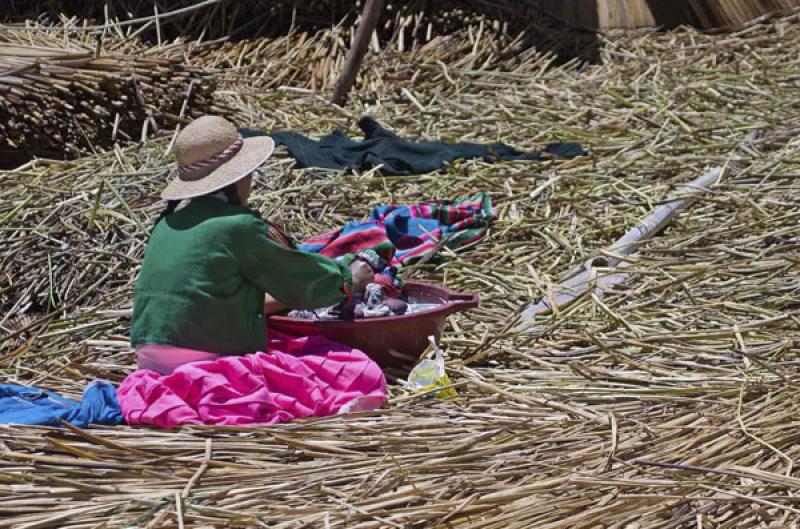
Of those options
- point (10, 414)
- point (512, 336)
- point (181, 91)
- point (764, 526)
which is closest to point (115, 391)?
point (10, 414)

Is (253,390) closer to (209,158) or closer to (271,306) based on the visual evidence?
(271,306)

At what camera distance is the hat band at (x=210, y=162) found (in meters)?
3.43

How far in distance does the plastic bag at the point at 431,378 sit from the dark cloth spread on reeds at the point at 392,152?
7.69ft

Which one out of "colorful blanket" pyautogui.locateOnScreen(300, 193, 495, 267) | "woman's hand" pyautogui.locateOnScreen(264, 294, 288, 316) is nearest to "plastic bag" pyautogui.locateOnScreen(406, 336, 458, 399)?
"woman's hand" pyautogui.locateOnScreen(264, 294, 288, 316)

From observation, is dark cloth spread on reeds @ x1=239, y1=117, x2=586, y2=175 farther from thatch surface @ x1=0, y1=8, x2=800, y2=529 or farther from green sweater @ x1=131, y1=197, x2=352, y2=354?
green sweater @ x1=131, y1=197, x2=352, y2=354

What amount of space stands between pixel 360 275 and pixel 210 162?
2.07 ft

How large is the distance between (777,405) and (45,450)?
6.10 ft

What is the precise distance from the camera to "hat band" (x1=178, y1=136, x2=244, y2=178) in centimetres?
343

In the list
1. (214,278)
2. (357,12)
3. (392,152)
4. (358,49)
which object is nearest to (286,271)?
(214,278)

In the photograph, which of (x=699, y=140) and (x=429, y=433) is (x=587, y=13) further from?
(x=429, y=433)

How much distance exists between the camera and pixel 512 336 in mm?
3969

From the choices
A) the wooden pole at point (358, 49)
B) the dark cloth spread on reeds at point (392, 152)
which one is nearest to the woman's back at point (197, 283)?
the dark cloth spread on reeds at point (392, 152)

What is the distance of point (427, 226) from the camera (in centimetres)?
499

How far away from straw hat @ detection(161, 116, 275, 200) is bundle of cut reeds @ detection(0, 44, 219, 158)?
9.14ft
